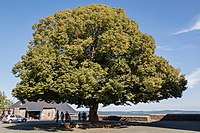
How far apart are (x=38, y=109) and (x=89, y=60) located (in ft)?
113

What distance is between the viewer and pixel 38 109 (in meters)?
58.9

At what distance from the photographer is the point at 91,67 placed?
26828mm

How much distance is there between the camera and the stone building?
192 ft

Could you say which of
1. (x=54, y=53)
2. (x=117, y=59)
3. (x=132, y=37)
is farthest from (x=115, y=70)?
(x=54, y=53)

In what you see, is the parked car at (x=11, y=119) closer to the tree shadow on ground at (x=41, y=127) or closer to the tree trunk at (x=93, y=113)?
the tree shadow on ground at (x=41, y=127)

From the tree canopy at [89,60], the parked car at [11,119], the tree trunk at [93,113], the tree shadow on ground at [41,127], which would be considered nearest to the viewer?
the tree canopy at [89,60]

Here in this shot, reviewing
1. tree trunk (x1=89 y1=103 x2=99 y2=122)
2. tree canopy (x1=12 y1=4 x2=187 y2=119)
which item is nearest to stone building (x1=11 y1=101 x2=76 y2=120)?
tree trunk (x1=89 y1=103 x2=99 y2=122)

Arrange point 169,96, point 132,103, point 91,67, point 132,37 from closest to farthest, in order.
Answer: point 91,67 → point 132,37 → point 132,103 → point 169,96

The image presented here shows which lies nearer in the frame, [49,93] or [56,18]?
[49,93]

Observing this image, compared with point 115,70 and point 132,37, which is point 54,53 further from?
point 132,37

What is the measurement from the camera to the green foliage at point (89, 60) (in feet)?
85.6

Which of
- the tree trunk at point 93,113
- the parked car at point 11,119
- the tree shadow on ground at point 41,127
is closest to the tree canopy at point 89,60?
the tree trunk at point 93,113

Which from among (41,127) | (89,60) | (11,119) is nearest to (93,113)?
(41,127)

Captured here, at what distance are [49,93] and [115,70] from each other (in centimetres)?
736
